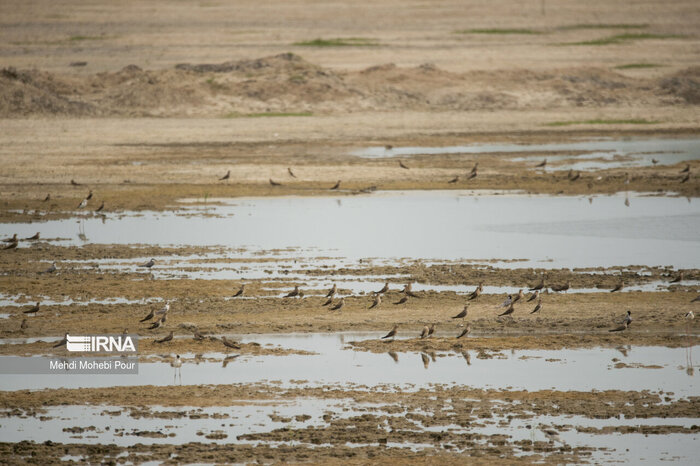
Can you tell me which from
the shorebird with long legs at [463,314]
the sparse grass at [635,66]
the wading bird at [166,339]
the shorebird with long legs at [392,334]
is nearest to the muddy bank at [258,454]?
the wading bird at [166,339]

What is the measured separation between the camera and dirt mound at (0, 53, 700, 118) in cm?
5666

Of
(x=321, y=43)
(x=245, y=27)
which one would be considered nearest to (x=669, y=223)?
(x=321, y=43)

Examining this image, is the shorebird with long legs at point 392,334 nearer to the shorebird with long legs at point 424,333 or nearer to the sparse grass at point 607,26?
the shorebird with long legs at point 424,333

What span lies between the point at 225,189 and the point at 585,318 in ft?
61.3

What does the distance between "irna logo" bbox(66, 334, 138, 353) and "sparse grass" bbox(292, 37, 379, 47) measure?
237 ft

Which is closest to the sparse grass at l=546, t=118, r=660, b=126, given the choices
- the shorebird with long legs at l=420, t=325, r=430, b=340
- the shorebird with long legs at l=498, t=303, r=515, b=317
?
the shorebird with long legs at l=498, t=303, r=515, b=317

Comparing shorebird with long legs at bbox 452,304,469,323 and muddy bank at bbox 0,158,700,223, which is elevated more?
muddy bank at bbox 0,158,700,223

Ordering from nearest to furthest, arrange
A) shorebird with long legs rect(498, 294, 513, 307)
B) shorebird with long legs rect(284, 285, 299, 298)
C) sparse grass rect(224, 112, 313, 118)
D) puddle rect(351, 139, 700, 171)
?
shorebird with long legs rect(498, 294, 513, 307) → shorebird with long legs rect(284, 285, 299, 298) → puddle rect(351, 139, 700, 171) → sparse grass rect(224, 112, 313, 118)

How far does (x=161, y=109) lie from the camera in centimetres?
5659

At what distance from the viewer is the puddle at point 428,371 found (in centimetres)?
1523

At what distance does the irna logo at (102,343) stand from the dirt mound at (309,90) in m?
38.3

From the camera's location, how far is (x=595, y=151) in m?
45.2

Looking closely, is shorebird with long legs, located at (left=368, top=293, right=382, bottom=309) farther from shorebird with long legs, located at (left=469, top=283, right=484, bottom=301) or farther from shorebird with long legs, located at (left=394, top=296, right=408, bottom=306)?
shorebird with long legs, located at (left=469, top=283, right=484, bottom=301)

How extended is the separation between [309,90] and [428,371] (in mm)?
44846
